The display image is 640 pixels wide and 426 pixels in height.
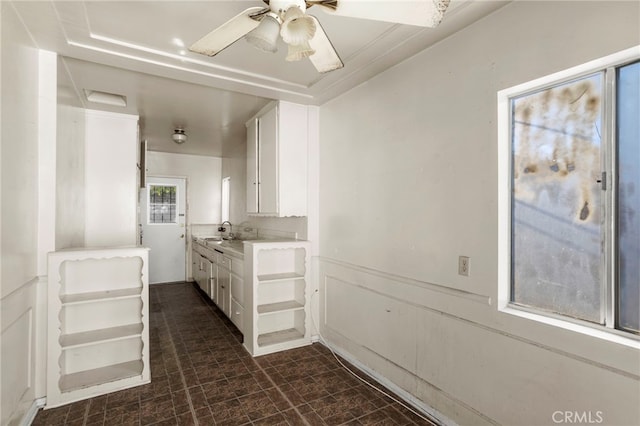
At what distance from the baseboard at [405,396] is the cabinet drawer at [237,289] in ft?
3.98

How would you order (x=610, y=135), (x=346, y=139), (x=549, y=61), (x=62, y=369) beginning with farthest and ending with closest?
(x=346, y=139) → (x=62, y=369) → (x=549, y=61) → (x=610, y=135)

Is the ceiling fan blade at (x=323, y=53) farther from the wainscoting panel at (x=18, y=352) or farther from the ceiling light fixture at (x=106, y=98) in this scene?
the ceiling light fixture at (x=106, y=98)

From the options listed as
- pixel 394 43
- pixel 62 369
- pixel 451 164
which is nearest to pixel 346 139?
pixel 394 43

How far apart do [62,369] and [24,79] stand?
2134 mm

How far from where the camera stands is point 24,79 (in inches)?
79.2

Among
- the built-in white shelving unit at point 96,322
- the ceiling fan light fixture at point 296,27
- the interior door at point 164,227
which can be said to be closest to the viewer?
the ceiling fan light fixture at point 296,27

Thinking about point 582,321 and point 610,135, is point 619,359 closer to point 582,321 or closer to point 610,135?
point 582,321

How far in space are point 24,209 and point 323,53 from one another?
209 cm

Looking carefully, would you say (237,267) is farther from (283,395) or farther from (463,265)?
(463,265)

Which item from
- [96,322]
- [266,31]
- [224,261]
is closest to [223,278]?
[224,261]

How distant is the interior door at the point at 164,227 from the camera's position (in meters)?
5.89

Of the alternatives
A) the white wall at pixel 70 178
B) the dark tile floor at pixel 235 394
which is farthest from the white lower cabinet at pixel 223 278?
the white wall at pixel 70 178

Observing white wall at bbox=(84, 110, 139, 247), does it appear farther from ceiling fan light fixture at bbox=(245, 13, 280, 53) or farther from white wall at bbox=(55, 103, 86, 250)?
ceiling fan light fixture at bbox=(245, 13, 280, 53)

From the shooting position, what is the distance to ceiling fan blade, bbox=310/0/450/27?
1.28 metres
